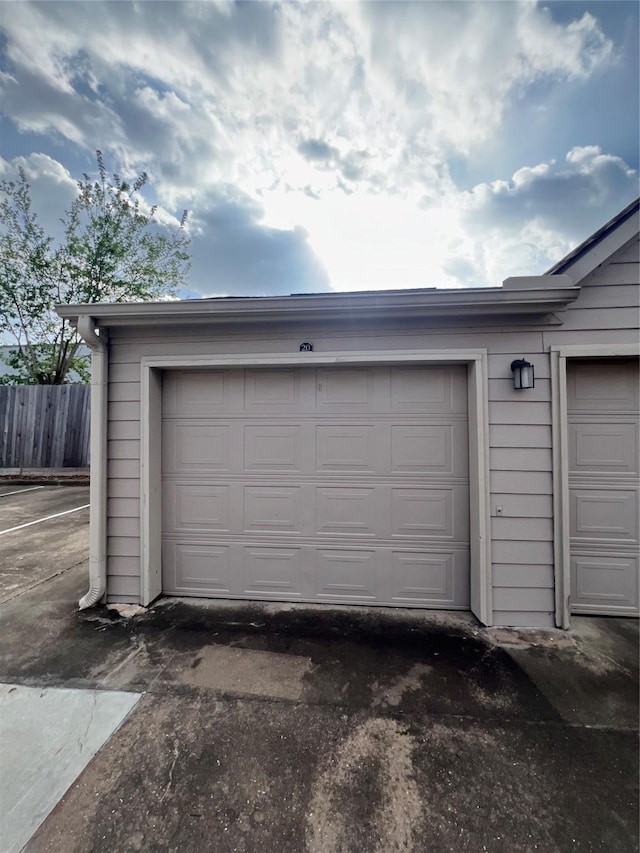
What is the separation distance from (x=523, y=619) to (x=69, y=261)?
12.9 meters

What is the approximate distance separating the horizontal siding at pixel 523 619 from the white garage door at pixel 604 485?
0.38 m

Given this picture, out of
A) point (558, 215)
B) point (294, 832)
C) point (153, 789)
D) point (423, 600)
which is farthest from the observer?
point (558, 215)

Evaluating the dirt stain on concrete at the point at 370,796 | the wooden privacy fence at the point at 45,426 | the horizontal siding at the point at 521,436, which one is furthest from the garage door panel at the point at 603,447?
the wooden privacy fence at the point at 45,426

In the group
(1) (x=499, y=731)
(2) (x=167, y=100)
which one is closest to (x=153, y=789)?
(1) (x=499, y=731)

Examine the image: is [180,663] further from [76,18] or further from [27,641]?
[76,18]

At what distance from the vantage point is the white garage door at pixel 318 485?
2.99m

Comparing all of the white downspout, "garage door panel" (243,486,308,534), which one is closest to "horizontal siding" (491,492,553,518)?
"garage door panel" (243,486,308,534)

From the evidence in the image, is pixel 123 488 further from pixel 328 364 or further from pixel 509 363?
pixel 509 363

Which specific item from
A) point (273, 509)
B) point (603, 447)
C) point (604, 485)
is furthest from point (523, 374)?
point (273, 509)

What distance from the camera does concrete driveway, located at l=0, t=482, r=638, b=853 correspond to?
133 centimetres

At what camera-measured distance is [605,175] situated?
4613 mm

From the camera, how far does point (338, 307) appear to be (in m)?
2.76

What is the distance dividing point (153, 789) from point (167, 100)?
23.3 ft

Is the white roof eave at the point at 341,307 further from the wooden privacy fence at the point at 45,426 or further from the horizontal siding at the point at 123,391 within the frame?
the wooden privacy fence at the point at 45,426
